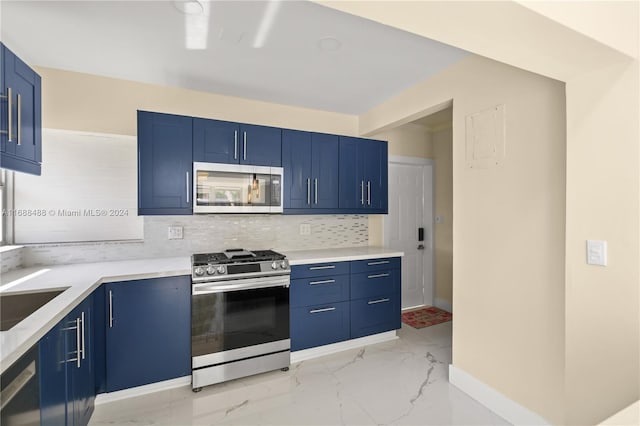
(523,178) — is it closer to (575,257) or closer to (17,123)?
(575,257)

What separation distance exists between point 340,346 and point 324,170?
179 centimetres

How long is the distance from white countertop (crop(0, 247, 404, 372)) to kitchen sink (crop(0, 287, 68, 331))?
31 mm

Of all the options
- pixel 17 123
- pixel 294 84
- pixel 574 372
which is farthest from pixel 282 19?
pixel 574 372

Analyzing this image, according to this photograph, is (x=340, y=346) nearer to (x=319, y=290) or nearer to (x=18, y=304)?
(x=319, y=290)

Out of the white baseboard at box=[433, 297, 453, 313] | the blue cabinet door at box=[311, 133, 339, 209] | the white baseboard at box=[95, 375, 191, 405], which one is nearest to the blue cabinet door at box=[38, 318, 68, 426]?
the white baseboard at box=[95, 375, 191, 405]

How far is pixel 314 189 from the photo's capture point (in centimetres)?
321

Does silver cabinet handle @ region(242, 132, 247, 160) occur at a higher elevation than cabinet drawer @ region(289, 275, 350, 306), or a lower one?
higher

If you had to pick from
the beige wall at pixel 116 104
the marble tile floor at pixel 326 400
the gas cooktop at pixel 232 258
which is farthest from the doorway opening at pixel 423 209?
the beige wall at pixel 116 104

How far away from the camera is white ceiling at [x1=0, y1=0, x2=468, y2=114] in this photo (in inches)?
71.4

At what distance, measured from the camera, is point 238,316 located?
8.27 feet

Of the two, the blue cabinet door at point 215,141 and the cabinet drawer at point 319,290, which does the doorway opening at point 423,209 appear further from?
the blue cabinet door at point 215,141

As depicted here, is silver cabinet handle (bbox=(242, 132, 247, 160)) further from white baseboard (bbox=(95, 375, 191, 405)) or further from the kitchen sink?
white baseboard (bbox=(95, 375, 191, 405))

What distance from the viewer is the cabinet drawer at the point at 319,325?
281 centimetres

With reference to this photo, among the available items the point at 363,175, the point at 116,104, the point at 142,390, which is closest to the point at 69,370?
the point at 142,390
